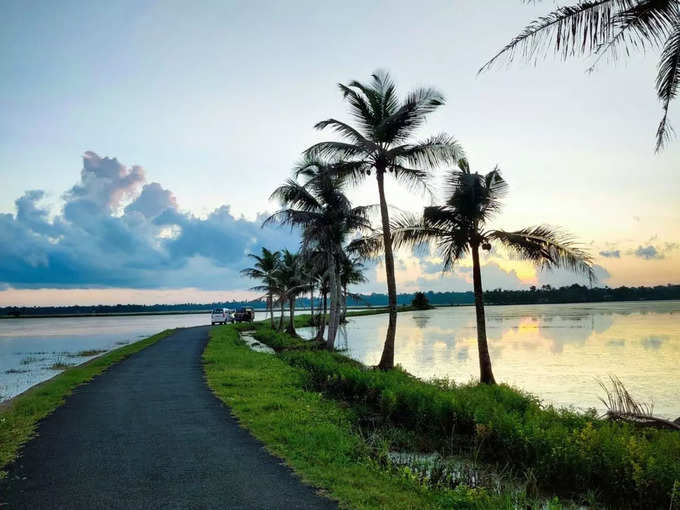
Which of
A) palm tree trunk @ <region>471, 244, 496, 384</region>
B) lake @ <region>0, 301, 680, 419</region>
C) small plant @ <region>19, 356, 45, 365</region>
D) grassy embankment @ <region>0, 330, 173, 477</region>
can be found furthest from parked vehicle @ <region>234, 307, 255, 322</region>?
palm tree trunk @ <region>471, 244, 496, 384</region>

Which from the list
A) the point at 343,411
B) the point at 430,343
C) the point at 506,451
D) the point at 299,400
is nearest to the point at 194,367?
the point at 299,400

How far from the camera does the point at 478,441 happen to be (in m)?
10.1

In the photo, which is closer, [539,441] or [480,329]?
[539,441]

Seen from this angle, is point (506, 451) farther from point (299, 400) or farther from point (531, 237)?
point (531, 237)

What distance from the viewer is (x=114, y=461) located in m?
8.31

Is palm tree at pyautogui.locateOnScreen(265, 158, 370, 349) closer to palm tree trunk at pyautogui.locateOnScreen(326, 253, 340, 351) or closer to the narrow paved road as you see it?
palm tree trunk at pyautogui.locateOnScreen(326, 253, 340, 351)

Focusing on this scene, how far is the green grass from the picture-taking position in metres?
6.63

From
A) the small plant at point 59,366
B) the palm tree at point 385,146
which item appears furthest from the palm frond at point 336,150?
the small plant at point 59,366

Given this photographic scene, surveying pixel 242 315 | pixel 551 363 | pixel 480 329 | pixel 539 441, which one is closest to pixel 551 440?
pixel 539 441

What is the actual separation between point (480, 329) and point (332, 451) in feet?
40.7

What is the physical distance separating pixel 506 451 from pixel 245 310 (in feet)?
259

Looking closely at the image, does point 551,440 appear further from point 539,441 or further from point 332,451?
point 332,451

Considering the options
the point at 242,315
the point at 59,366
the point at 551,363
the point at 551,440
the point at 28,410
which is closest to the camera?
the point at 551,440

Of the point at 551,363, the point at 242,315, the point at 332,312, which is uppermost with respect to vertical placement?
the point at 332,312
